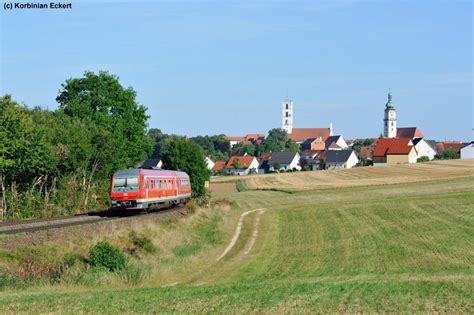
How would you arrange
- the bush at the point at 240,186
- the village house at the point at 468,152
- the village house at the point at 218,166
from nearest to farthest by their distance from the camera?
1. the bush at the point at 240,186
2. the village house at the point at 468,152
3. the village house at the point at 218,166

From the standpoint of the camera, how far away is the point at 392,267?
24.5m

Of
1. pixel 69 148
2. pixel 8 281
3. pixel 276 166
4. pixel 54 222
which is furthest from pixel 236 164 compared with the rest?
pixel 8 281

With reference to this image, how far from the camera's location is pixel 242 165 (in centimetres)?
18075

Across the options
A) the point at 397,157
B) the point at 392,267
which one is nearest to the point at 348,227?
the point at 392,267

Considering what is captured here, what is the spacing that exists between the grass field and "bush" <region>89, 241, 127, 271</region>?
3.57 feet

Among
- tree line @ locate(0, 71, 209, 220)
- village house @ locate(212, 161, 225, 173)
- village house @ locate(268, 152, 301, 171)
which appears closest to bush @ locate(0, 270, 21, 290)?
tree line @ locate(0, 71, 209, 220)

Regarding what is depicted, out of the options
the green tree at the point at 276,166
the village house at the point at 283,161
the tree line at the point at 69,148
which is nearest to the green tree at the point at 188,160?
the tree line at the point at 69,148

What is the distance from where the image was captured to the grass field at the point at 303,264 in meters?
15.4

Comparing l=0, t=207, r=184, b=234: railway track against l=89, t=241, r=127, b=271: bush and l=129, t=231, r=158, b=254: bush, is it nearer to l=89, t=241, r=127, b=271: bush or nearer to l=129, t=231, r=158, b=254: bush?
l=129, t=231, r=158, b=254: bush

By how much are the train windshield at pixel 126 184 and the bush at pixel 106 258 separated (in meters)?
14.0

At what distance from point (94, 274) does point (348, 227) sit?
68.3 feet

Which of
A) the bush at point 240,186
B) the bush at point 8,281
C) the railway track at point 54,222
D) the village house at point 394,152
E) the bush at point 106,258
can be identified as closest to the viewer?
the bush at point 8,281

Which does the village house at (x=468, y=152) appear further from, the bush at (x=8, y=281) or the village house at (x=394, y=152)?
the bush at (x=8, y=281)

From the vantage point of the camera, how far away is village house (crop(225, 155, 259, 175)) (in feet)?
585
